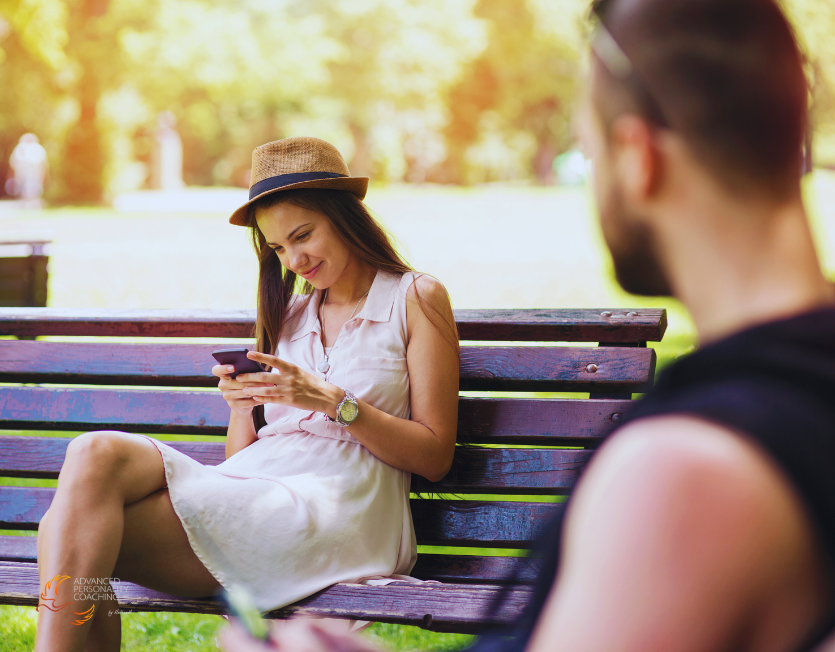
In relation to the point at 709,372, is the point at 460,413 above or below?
below

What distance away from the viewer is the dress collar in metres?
2.65

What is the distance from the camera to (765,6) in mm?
848

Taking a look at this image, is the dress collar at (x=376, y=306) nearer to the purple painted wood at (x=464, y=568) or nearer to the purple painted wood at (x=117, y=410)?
the purple painted wood at (x=117, y=410)

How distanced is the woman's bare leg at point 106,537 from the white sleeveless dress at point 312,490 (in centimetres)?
6

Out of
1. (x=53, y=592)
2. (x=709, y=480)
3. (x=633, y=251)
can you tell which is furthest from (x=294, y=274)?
(x=709, y=480)

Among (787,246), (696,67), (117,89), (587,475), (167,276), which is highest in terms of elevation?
(117,89)

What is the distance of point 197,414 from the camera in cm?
291

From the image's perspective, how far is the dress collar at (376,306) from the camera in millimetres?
2652

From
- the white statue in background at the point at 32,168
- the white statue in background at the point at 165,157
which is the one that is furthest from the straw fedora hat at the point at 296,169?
the white statue in background at the point at 165,157

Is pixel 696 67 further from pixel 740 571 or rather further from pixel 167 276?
pixel 167 276

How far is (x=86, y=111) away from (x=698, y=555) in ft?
75.1

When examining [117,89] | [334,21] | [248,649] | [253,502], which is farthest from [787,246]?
[334,21]

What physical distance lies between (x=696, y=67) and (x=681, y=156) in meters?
0.08

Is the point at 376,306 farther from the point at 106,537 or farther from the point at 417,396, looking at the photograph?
the point at 106,537
